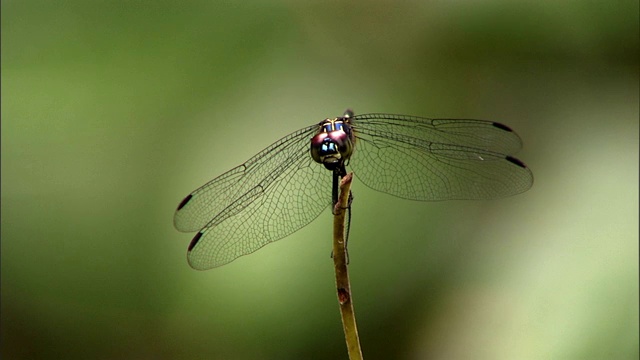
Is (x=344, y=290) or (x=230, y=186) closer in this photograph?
(x=344, y=290)

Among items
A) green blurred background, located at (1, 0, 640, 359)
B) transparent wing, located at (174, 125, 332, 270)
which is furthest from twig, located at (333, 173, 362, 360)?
green blurred background, located at (1, 0, 640, 359)

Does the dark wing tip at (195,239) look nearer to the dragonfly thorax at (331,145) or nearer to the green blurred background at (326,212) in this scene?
the dragonfly thorax at (331,145)

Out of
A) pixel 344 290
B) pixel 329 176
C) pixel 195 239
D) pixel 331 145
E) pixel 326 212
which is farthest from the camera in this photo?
pixel 326 212

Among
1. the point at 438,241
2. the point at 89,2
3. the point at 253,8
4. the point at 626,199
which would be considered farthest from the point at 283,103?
the point at 626,199

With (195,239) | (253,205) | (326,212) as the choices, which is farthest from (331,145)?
(326,212)

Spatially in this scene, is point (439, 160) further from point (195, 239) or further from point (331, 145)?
point (195, 239)

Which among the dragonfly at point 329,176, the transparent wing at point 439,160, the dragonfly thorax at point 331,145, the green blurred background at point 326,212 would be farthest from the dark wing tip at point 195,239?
the green blurred background at point 326,212
